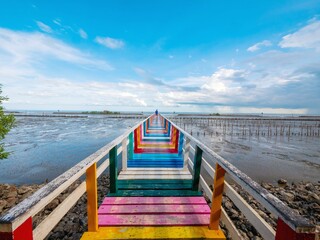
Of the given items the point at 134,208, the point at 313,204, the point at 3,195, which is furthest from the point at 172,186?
the point at 3,195

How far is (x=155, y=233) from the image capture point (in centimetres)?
263

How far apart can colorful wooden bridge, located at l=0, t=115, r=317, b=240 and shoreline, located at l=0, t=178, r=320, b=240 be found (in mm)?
2174

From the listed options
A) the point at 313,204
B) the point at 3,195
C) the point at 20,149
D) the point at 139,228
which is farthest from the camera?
the point at 20,149

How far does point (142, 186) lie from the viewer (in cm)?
425

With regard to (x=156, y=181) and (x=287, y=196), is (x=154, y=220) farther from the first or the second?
(x=287, y=196)

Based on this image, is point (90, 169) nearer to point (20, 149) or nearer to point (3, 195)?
point (3, 195)

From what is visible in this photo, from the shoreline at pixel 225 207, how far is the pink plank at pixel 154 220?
8.12ft

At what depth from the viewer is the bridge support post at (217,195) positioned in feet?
8.46

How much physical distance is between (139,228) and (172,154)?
4.54m

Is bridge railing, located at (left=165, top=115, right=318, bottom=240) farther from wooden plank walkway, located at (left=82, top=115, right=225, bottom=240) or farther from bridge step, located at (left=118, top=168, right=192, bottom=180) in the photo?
bridge step, located at (left=118, top=168, right=192, bottom=180)

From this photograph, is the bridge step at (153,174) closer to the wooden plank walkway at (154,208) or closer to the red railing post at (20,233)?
the wooden plank walkway at (154,208)

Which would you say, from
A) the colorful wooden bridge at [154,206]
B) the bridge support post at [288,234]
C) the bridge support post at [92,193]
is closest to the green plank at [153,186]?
the colorful wooden bridge at [154,206]

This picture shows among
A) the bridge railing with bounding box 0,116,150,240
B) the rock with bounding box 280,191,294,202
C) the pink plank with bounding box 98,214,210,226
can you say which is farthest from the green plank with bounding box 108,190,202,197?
the rock with bounding box 280,191,294,202

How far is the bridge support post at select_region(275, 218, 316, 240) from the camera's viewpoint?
108cm
